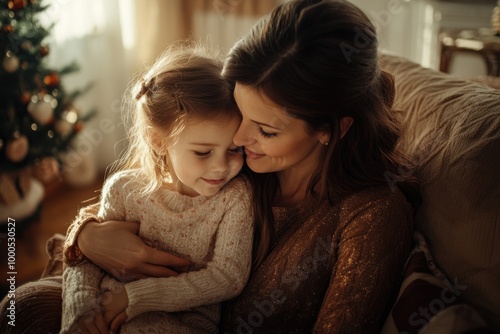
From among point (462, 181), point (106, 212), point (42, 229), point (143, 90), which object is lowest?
point (42, 229)

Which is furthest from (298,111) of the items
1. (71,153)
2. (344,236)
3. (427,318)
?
(71,153)

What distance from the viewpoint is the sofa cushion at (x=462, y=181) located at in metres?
1.08

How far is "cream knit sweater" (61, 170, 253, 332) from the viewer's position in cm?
127

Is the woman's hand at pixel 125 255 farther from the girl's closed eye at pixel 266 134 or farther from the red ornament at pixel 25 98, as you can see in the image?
the red ornament at pixel 25 98

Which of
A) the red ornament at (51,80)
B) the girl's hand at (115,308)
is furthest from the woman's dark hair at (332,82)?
the red ornament at (51,80)

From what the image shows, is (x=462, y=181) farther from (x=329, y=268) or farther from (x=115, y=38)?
(x=115, y=38)

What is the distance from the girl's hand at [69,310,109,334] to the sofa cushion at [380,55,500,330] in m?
0.84

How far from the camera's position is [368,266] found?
1.15m

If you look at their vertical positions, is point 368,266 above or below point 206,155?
below

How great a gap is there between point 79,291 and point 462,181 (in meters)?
0.99

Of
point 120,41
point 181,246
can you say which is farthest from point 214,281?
point 120,41

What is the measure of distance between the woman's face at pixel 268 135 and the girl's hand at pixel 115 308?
0.47 metres

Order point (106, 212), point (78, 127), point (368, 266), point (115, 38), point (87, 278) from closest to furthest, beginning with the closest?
point (368, 266) < point (87, 278) < point (106, 212) < point (78, 127) < point (115, 38)

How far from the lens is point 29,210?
3104 millimetres
